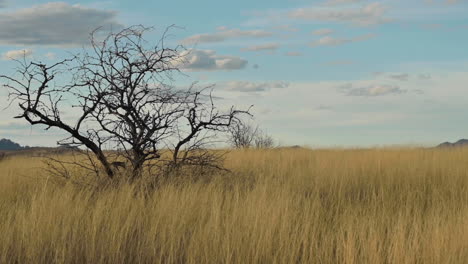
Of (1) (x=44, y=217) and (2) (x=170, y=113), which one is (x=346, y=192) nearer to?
(2) (x=170, y=113)

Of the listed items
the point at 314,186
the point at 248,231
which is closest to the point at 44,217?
the point at 248,231

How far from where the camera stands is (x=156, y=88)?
889 centimetres

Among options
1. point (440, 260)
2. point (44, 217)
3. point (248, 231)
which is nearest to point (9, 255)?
point (44, 217)

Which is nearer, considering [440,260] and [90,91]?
[440,260]

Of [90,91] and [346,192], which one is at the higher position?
[90,91]

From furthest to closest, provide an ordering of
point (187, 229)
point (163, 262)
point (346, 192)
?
1. point (346, 192)
2. point (187, 229)
3. point (163, 262)

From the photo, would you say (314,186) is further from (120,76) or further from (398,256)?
(398,256)

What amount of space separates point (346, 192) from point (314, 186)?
21.4 inches

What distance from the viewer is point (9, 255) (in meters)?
4.80

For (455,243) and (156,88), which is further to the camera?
(156,88)

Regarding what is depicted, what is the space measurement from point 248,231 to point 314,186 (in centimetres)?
415

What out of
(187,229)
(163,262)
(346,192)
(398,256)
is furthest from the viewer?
(346,192)

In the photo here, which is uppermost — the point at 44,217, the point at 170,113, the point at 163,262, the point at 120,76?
the point at 120,76

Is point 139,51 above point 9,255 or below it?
above
